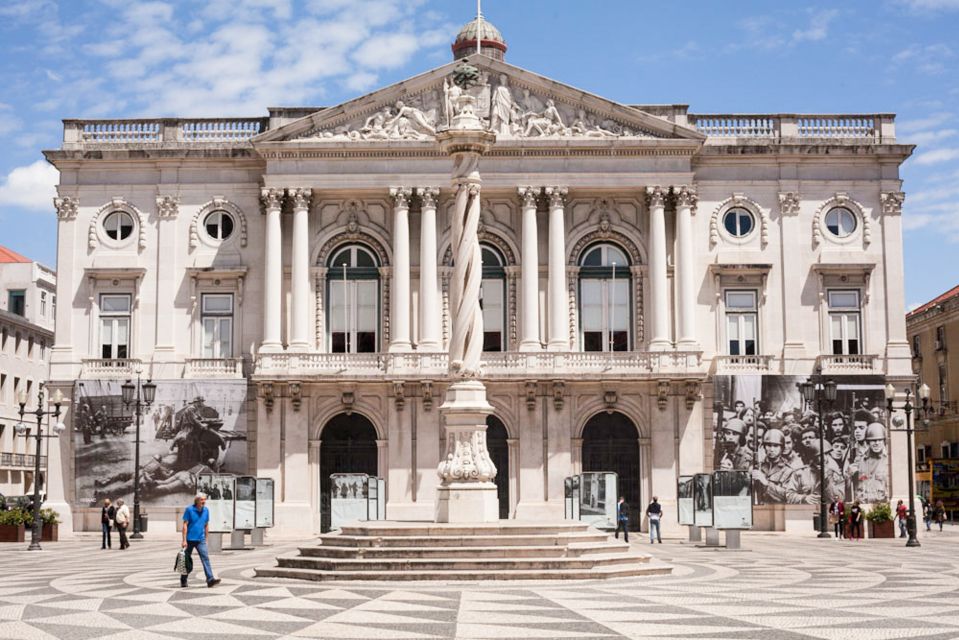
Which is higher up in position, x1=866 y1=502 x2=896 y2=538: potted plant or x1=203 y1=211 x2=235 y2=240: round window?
x1=203 y1=211 x2=235 y2=240: round window

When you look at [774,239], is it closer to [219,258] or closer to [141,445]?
[219,258]

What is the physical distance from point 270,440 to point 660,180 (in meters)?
18.7

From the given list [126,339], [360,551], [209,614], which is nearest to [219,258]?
[126,339]

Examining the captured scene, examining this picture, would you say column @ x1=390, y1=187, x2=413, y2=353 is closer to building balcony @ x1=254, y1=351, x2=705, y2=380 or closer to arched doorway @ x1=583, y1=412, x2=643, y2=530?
building balcony @ x1=254, y1=351, x2=705, y2=380

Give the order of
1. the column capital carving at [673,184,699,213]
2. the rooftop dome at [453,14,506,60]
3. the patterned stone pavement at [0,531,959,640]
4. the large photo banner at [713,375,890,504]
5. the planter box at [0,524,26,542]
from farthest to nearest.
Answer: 1. the rooftop dome at [453,14,506,60]
2. the column capital carving at [673,184,699,213]
3. the large photo banner at [713,375,890,504]
4. the planter box at [0,524,26,542]
5. the patterned stone pavement at [0,531,959,640]

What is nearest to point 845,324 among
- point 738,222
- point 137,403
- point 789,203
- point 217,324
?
point 789,203

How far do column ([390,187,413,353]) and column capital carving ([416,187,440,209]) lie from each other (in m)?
0.45

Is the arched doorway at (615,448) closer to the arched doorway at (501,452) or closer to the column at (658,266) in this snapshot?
the arched doorway at (501,452)

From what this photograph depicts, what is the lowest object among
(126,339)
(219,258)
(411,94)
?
(126,339)

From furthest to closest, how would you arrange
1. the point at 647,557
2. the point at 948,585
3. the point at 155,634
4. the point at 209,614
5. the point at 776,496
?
the point at 776,496 → the point at 647,557 → the point at 948,585 → the point at 209,614 → the point at 155,634

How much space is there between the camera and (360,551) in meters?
26.9

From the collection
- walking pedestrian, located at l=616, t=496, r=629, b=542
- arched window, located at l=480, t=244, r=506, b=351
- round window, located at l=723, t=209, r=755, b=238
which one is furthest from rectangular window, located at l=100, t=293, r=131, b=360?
round window, located at l=723, t=209, r=755, b=238

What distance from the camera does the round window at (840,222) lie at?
5388 centimetres

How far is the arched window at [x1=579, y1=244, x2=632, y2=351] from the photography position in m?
53.2
